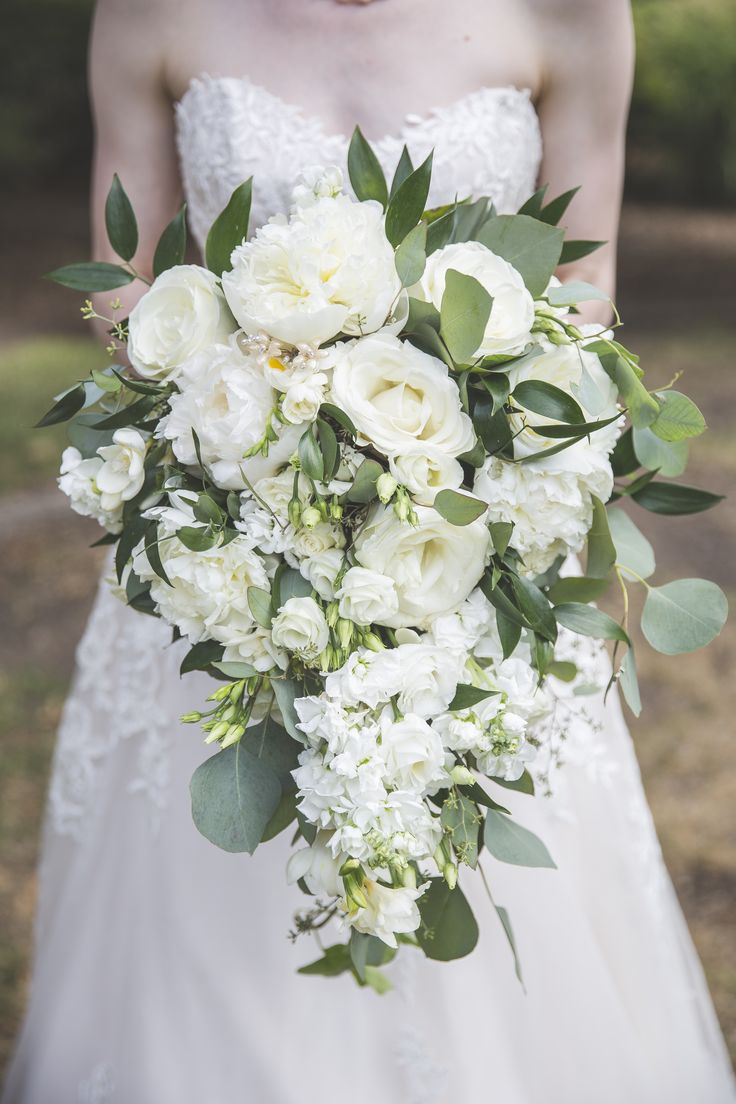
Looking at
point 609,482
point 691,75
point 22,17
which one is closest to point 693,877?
point 609,482

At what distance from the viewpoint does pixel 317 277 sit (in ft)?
3.98

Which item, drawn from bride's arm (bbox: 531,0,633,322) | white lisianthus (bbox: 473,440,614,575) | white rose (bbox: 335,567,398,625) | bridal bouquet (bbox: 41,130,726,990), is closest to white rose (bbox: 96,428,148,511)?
bridal bouquet (bbox: 41,130,726,990)

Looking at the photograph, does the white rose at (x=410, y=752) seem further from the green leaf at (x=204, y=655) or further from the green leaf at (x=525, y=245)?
the green leaf at (x=525, y=245)

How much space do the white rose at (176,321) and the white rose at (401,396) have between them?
17 centimetres

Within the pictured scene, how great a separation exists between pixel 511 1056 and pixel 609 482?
1275mm

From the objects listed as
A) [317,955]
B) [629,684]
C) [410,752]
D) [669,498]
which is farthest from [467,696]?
[317,955]

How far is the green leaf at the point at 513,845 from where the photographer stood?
142 centimetres

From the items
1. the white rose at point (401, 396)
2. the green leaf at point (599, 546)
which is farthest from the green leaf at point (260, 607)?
the green leaf at point (599, 546)

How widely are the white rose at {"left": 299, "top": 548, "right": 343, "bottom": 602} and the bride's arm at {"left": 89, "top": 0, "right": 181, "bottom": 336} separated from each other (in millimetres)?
1179

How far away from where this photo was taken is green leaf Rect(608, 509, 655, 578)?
1.51 metres

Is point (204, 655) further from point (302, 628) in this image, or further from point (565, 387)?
point (565, 387)

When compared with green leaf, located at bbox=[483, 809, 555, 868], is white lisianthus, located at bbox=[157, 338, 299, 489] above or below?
above

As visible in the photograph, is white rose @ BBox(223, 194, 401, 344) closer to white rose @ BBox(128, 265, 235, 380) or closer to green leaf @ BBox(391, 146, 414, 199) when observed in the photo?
white rose @ BBox(128, 265, 235, 380)

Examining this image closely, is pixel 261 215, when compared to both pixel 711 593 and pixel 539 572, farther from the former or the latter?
pixel 711 593
